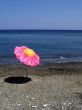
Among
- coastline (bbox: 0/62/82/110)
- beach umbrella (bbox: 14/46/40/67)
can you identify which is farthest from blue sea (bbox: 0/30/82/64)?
coastline (bbox: 0/62/82/110)

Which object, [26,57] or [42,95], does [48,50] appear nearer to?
[26,57]

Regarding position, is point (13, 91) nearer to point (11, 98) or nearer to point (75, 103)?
point (11, 98)

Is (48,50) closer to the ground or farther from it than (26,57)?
closer to the ground

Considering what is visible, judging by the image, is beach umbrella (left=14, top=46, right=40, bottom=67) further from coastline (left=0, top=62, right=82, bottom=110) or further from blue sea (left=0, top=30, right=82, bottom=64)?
blue sea (left=0, top=30, right=82, bottom=64)

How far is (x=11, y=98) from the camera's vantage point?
13.4m

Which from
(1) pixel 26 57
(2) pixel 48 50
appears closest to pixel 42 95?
(1) pixel 26 57

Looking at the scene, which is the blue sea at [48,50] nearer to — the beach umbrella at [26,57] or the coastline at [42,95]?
the beach umbrella at [26,57]

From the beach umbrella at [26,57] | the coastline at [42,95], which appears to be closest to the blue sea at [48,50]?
the beach umbrella at [26,57]

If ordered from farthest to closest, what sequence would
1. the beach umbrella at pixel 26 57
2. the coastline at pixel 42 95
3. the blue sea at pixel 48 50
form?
the blue sea at pixel 48 50
the beach umbrella at pixel 26 57
the coastline at pixel 42 95

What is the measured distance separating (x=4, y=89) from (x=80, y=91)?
11.0 ft

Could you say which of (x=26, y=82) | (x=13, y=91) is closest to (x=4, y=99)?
(x=13, y=91)

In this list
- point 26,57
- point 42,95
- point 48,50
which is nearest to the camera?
point 42,95

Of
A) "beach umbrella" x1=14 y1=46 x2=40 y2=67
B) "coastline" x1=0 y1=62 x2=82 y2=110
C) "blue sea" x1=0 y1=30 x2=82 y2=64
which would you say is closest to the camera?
"coastline" x1=0 y1=62 x2=82 y2=110

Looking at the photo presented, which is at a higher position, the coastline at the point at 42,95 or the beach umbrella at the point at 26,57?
the beach umbrella at the point at 26,57
